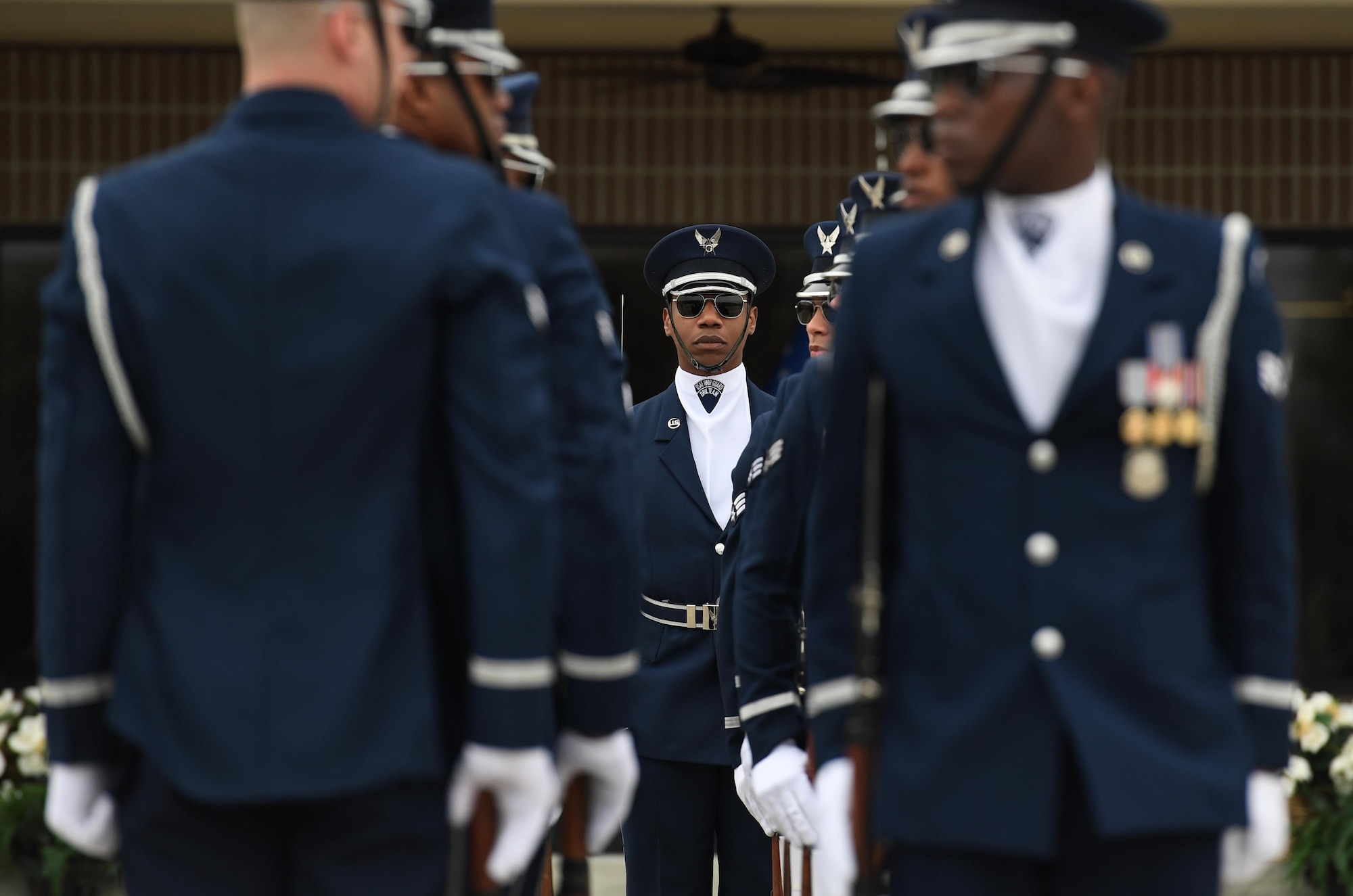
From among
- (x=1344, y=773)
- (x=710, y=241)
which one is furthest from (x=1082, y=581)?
(x=1344, y=773)

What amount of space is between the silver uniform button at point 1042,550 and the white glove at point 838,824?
→ 35cm

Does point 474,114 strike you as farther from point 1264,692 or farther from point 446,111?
point 1264,692

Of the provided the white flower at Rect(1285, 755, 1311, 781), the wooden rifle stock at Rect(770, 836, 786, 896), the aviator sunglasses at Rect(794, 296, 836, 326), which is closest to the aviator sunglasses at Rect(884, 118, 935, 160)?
the aviator sunglasses at Rect(794, 296, 836, 326)

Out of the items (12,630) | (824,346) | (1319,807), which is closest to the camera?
(824,346)

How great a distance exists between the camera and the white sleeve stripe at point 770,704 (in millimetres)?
3430

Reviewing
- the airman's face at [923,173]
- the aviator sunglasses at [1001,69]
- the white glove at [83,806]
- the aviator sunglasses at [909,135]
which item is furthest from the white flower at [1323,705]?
the white glove at [83,806]

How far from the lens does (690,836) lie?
180 inches

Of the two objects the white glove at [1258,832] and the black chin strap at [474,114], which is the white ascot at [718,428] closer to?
the black chin strap at [474,114]

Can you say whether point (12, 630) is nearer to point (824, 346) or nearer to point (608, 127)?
point (608, 127)

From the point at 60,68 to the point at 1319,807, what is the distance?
5557mm

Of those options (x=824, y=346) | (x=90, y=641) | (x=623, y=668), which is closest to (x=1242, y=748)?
(x=623, y=668)

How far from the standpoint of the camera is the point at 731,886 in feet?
15.1

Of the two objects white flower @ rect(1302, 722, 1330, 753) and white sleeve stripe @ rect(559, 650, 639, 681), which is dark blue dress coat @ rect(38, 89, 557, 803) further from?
white flower @ rect(1302, 722, 1330, 753)

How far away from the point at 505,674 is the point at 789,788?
1213 mm
